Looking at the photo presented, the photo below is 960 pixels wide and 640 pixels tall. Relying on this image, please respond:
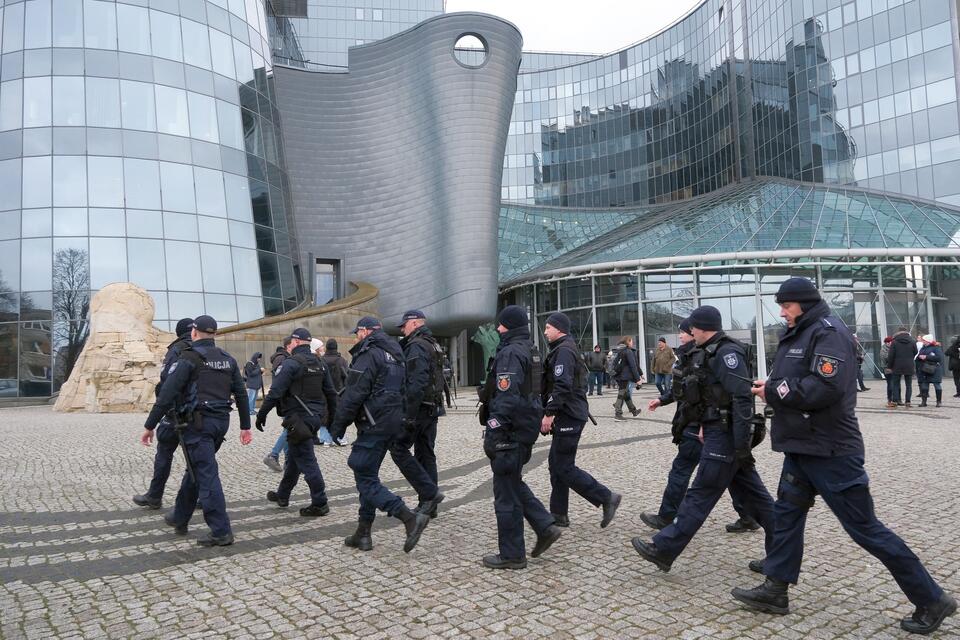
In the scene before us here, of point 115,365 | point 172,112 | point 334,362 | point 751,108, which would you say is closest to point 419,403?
point 334,362

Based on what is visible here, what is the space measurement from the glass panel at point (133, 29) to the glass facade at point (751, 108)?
27688mm

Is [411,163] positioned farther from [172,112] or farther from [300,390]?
[300,390]

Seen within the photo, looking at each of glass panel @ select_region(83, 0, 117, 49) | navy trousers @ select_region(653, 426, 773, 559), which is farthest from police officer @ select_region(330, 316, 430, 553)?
glass panel @ select_region(83, 0, 117, 49)

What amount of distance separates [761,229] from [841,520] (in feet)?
81.0

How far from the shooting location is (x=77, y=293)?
2108 centimetres

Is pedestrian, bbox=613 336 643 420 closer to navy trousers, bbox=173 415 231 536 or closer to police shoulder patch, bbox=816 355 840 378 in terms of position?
navy trousers, bbox=173 415 231 536

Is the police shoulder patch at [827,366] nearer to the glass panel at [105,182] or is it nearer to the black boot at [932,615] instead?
the black boot at [932,615]

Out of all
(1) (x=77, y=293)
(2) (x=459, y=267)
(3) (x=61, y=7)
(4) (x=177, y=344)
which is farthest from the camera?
(2) (x=459, y=267)

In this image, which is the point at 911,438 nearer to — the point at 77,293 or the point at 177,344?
the point at 177,344

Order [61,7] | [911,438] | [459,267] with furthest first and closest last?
[459,267]
[61,7]
[911,438]

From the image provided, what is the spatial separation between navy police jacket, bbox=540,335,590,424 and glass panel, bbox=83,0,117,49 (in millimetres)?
24164

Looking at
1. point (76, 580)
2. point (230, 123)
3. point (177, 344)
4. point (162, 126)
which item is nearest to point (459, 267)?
point (230, 123)

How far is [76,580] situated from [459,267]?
24645mm

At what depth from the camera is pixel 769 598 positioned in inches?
133
